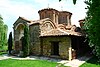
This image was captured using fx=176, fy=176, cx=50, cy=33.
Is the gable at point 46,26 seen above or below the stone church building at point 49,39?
above

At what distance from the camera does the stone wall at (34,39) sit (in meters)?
22.0

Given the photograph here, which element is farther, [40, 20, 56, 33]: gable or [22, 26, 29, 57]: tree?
[40, 20, 56, 33]: gable

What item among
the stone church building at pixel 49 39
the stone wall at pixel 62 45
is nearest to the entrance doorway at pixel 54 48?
the stone church building at pixel 49 39

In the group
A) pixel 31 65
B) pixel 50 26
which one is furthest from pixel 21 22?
pixel 31 65

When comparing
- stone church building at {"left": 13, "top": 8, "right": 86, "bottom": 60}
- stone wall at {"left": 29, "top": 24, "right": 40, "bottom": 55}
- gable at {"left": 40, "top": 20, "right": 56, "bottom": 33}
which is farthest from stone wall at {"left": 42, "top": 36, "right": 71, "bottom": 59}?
gable at {"left": 40, "top": 20, "right": 56, "bottom": 33}

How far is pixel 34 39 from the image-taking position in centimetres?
2236

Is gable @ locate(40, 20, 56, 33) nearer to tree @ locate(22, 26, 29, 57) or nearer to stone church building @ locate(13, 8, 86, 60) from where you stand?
stone church building @ locate(13, 8, 86, 60)

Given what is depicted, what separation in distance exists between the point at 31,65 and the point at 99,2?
40.8 ft

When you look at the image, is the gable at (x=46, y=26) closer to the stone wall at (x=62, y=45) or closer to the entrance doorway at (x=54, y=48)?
the stone wall at (x=62, y=45)

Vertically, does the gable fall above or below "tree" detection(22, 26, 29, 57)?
above

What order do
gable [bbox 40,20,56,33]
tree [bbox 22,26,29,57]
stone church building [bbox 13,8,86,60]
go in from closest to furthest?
stone church building [bbox 13,8,86,60]
tree [bbox 22,26,29,57]
gable [bbox 40,20,56,33]

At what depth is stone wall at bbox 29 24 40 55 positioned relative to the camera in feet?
72.0

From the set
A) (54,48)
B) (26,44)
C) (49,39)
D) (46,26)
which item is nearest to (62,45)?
(54,48)

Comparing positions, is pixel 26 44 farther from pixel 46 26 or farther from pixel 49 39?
pixel 46 26
